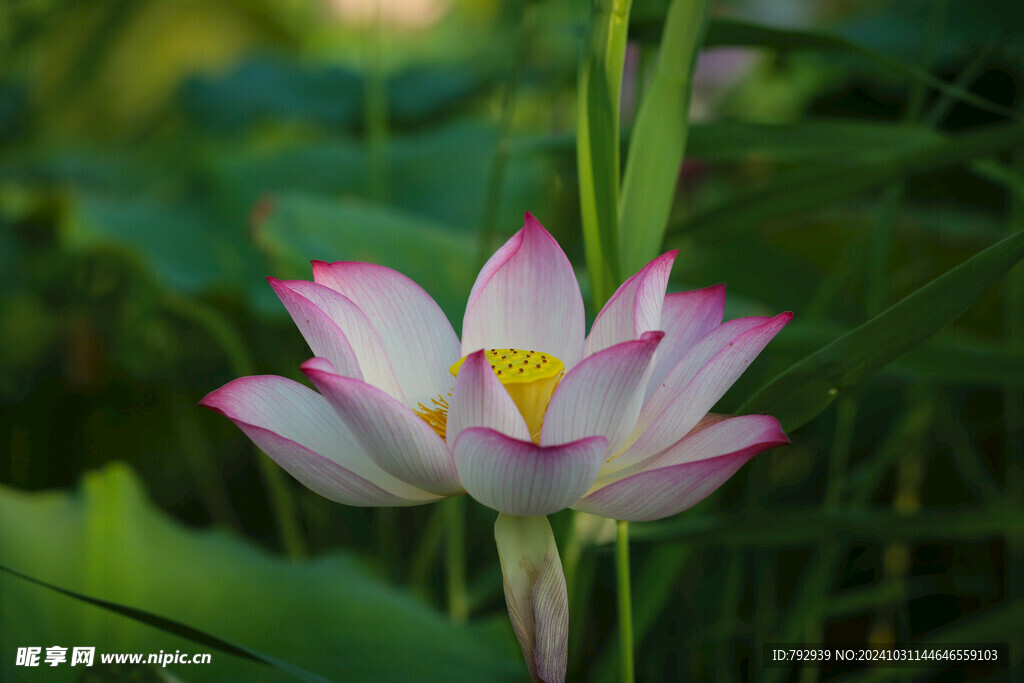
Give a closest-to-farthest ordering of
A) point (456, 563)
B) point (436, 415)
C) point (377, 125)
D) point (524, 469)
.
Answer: point (524, 469)
point (436, 415)
point (456, 563)
point (377, 125)

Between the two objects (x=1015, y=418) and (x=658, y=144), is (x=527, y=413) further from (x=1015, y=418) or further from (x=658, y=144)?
(x=1015, y=418)

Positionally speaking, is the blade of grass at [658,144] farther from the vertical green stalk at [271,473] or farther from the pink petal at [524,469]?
the vertical green stalk at [271,473]

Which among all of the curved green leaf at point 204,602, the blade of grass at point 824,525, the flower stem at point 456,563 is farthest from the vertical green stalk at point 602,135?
the flower stem at point 456,563

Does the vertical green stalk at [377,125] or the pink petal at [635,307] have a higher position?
the vertical green stalk at [377,125]

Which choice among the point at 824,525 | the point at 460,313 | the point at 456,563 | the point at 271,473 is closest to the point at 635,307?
the point at 824,525

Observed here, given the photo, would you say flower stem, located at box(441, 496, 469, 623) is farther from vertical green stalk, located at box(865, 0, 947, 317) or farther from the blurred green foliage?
vertical green stalk, located at box(865, 0, 947, 317)

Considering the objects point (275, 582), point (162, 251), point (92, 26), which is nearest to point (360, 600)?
point (275, 582)

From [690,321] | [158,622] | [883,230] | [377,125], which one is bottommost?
[158,622]
